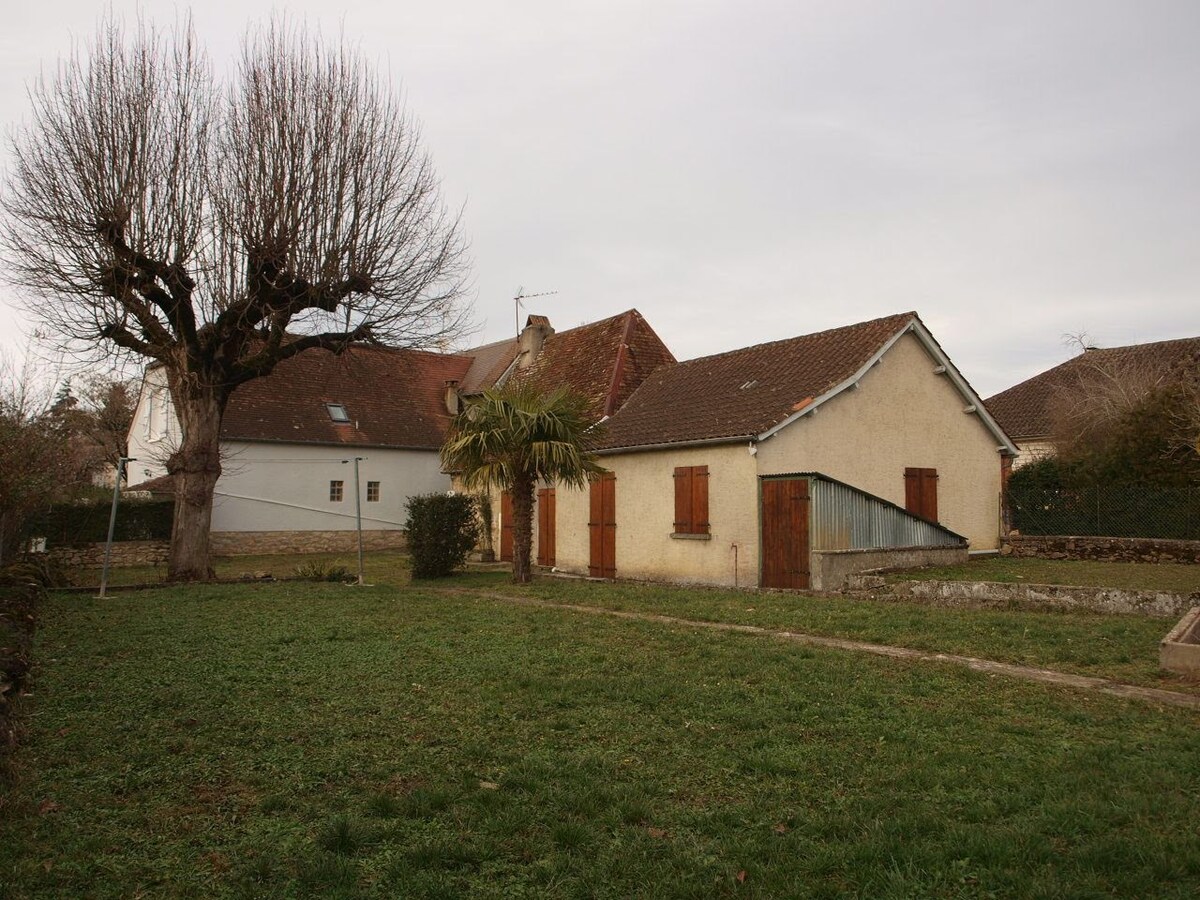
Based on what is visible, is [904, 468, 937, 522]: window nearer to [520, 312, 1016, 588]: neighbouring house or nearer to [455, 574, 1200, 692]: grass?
[520, 312, 1016, 588]: neighbouring house

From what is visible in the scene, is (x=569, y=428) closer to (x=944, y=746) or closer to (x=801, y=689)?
(x=801, y=689)

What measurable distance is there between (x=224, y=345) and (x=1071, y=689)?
609 inches

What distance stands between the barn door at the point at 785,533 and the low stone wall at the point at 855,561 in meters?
0.30

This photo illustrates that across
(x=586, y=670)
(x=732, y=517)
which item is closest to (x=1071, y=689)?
(x=586, y=670)

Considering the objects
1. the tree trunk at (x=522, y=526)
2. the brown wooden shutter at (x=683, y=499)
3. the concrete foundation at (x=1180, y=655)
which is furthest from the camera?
the brown wooden shutter at (x=683, y=499)

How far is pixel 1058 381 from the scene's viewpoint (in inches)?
1241

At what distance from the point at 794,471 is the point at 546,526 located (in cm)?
718

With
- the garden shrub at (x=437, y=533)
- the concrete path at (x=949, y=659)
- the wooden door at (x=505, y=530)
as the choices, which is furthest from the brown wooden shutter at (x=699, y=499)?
the wooden door at (x=505, y=530)

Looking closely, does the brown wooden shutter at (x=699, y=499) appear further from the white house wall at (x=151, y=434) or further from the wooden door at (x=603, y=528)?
the white house wall at (x=151, y=434)

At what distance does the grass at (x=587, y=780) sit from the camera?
3.61m

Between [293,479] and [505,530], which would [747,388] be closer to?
[505,530]

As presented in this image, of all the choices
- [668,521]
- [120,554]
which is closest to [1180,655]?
[668,521]

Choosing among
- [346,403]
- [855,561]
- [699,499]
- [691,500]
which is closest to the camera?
[855,561]

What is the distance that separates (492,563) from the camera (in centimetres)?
2297
